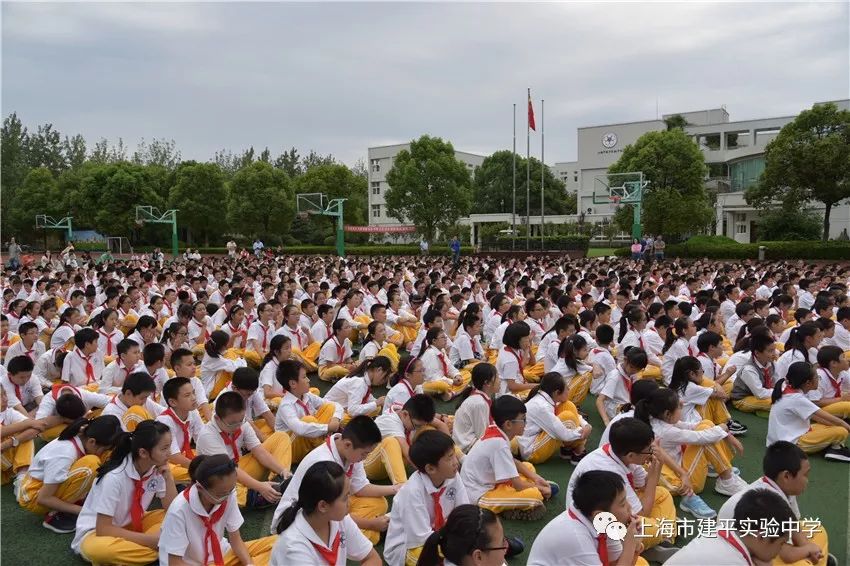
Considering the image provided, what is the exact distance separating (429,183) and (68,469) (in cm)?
3036

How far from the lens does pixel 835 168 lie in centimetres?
2223

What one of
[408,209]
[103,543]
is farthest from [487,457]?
[408,209]

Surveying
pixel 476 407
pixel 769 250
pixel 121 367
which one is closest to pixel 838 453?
pixel 476 407

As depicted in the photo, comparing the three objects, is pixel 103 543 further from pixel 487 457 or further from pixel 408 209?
pixel 408 209

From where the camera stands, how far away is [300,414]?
15.7 feet

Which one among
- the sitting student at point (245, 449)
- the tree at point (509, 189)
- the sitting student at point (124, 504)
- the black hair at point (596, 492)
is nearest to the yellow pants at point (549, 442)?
the sitting student at point (245, 449)

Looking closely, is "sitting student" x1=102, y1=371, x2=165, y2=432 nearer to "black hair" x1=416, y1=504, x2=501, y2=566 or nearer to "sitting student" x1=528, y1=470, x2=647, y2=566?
"black hair" x1=416, y1=504, x2=501, y2=566

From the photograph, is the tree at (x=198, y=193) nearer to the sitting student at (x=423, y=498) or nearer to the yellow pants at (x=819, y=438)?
the yellow pants at (x=819, y=438)

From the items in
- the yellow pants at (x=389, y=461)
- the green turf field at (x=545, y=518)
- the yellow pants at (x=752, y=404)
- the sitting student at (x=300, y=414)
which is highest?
the sitting student at (x=300, y=414)

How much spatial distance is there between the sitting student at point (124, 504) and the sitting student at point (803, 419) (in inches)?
163

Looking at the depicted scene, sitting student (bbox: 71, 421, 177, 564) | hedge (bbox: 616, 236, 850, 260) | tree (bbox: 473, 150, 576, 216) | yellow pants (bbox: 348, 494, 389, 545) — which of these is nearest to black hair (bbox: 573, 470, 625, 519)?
yellow pants (bbox: 348, 494, 389, 545)

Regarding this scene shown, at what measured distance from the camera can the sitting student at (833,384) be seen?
5332mm

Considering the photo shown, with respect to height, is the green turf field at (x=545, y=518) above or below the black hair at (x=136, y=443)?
below

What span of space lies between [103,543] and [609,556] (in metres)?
2.56
